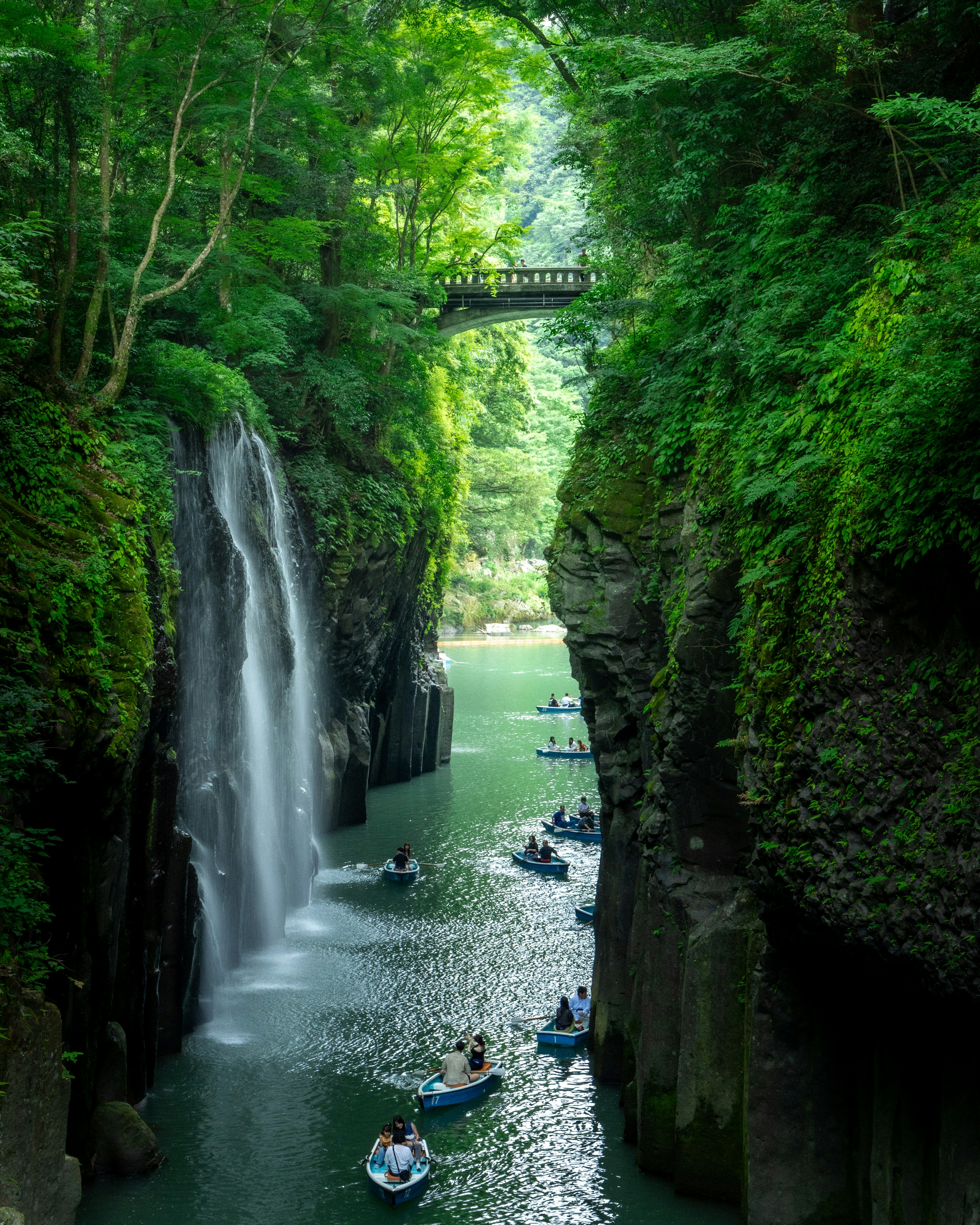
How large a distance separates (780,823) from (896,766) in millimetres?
1741

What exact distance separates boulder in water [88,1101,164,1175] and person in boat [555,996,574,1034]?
6.90 m

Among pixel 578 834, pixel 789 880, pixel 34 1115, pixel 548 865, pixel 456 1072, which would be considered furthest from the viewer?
pixel 578 834

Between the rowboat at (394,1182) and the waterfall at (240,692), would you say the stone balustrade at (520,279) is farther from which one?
the rowboat at (394,1182)

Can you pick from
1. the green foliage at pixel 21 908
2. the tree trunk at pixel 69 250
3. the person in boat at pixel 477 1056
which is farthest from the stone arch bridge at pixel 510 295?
the green foliage at pixel 21 908

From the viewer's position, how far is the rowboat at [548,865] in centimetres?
2744

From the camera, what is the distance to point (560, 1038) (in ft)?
57.6

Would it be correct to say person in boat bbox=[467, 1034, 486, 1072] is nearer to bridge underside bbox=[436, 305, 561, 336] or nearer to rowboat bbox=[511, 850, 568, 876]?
rowboat bbox=[511, 850, 568, 876]

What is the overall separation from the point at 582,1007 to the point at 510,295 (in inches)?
1021

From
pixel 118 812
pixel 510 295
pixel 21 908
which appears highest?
pixel 510 295

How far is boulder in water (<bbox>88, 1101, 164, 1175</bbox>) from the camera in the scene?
13.4 meters

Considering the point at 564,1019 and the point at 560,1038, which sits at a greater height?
the point at 564,1019

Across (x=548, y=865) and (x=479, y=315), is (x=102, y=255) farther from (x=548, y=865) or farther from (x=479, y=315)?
(x=479, y=315)

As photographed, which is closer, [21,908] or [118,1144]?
[21,908]

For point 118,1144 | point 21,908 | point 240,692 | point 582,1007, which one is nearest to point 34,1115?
point 21,908
